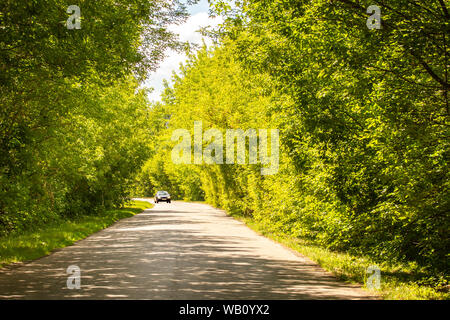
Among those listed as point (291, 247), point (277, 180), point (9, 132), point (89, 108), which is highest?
point (89, 108)

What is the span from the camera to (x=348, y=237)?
40.1 feet

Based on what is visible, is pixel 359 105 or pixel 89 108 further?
pixel 89 108

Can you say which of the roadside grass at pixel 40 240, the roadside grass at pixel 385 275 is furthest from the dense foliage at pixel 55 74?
the roadside grass at pixel 385 275

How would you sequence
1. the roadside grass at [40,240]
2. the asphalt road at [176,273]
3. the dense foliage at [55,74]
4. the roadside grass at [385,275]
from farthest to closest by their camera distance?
the roadside grass at [40,240], the dense foliage at [55,74], the asphalt road at [176,273], the roadside grass at [385,275]

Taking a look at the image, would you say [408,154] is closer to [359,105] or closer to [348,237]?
[359,105]

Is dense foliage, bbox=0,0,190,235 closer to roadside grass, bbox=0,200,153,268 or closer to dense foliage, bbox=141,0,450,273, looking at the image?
roadside grass, bbox=0,200,153,268

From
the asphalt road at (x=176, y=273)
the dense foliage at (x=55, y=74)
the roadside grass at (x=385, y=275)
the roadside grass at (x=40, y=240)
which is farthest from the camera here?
the roadside grass at (x=40, y=240)

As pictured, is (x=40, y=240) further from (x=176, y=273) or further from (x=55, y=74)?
(x=176, y=273)

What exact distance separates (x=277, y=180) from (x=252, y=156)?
18.6 ft

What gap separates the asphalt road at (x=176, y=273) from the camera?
30.0 ft

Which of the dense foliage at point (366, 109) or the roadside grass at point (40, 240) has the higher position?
the dense foliage at point (366, 109)

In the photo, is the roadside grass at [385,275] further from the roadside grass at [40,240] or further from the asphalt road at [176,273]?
the roadside grass at [40,240]

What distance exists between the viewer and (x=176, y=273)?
11406 millimetres
